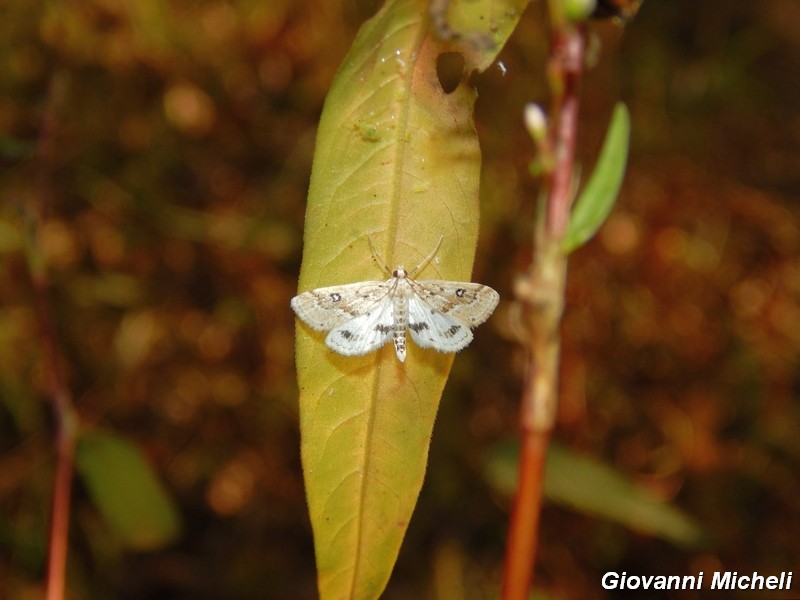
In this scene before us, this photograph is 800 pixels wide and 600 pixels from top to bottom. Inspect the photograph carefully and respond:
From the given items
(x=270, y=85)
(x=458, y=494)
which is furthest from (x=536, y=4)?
(x=458, y=494)

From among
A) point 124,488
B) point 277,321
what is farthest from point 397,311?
point 277,321

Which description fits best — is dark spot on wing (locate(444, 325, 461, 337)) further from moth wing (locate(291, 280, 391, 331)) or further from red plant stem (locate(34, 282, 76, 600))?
red plant stem (locate(34, 282, 76, 600))

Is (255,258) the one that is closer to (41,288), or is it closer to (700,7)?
(41,288)

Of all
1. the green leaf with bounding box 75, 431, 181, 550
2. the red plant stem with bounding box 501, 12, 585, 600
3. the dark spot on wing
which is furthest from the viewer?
the green leaf with bounding box 75, 431, 181, 550

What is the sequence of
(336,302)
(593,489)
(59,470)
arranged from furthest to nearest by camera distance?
1. (593,489)
2. (59,470)
3. (336,302)

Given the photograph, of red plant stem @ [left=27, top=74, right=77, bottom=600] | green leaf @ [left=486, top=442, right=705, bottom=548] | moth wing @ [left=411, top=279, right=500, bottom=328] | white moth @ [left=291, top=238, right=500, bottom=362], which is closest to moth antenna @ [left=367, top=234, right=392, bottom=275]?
white moth @ [left=291, top=238, right=500, bottom=362]

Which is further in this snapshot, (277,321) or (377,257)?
(277,321)

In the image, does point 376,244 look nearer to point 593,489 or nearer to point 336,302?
point 336,302
